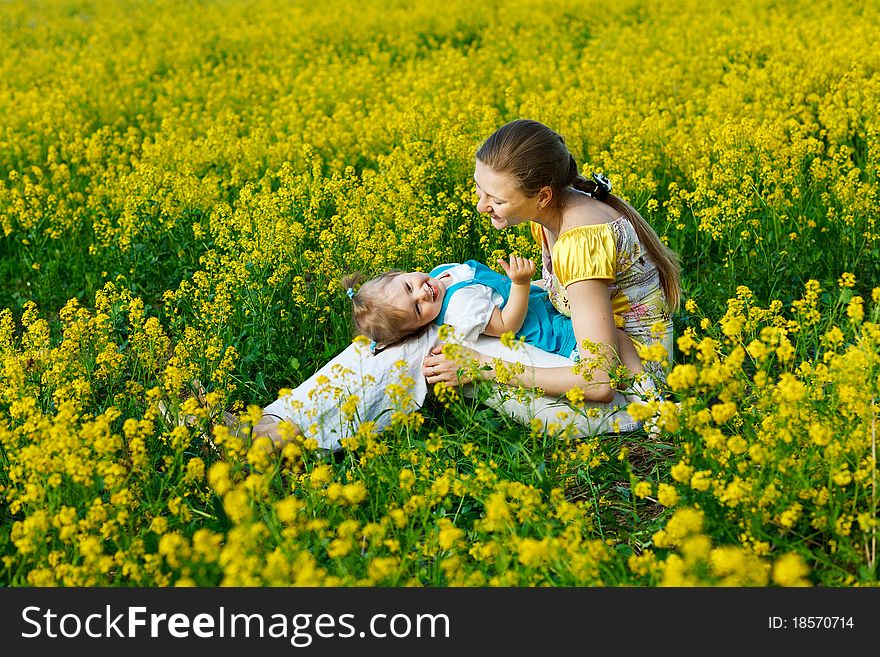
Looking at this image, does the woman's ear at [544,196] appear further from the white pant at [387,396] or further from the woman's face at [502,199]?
the white pant at [387,396]

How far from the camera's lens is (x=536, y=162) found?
4.23m

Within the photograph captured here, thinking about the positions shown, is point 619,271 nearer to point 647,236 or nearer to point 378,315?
point 647,236

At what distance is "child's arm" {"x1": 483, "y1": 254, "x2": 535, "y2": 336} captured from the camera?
14.0 ft

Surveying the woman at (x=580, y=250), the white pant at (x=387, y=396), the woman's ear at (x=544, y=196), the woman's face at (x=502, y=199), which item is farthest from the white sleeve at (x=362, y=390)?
A: the woman's ear at (x=544, y=196)

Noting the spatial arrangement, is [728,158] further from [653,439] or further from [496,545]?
[496,545]

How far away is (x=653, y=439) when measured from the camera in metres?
4.27

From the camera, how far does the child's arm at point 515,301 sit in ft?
14.0

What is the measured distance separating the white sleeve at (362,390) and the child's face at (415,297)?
10 centimetres

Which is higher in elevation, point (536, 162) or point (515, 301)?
point (536, 162)

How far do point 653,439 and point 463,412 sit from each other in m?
0.93

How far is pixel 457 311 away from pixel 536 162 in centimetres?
78

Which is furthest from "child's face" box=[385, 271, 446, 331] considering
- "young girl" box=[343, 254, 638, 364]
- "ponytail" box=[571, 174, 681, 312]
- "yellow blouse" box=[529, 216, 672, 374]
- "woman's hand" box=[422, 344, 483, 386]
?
"ponytail" box=[571, 174, 681, 312]

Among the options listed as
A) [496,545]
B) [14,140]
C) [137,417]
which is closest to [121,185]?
[14,140]

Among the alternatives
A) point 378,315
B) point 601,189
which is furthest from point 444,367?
point 601,189
